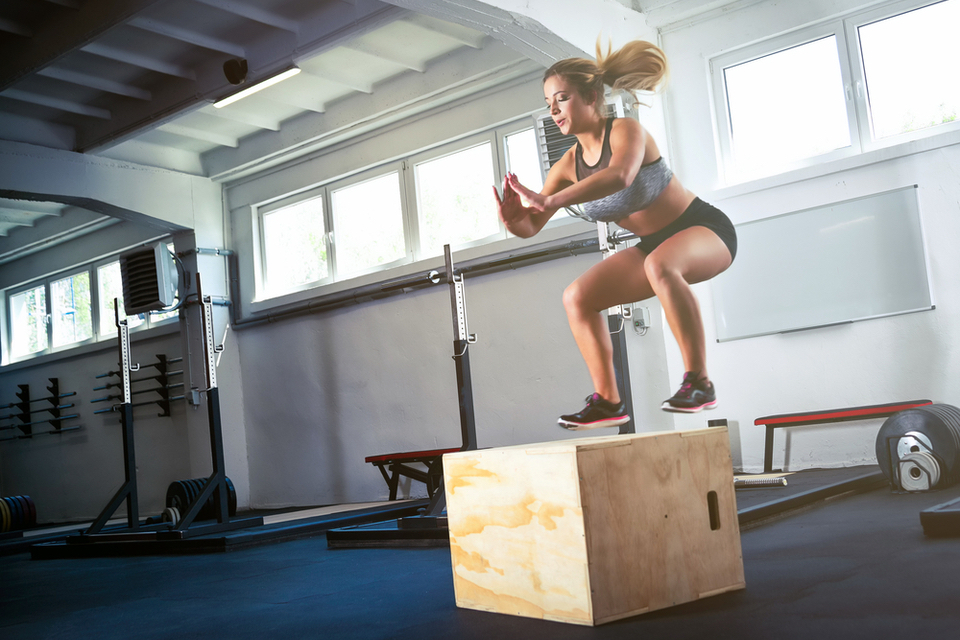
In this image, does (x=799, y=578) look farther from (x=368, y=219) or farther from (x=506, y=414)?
(x=368, y=219)

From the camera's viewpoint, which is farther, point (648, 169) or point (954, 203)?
point (954, 203)

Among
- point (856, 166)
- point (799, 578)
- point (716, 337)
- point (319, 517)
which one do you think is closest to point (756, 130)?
point (856, 166)

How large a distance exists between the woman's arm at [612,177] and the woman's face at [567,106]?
118mm

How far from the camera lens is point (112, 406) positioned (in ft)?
28.7

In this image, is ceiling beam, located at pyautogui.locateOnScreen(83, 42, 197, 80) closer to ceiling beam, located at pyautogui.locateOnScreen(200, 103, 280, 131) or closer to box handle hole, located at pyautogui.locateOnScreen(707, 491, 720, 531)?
ceiling beam, located at pyautogui.locateOnScreen(200, 103, 280, 131)

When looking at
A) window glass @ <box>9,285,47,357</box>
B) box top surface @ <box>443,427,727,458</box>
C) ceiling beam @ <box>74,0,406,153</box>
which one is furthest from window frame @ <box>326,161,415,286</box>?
window glass @ <box>9,285,47,357</box>

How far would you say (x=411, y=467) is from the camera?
6.59 m

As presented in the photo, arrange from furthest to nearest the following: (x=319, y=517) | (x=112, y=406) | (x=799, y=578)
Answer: (x=112, y=406) → (x=319, y=517) → (x=799, y=578)

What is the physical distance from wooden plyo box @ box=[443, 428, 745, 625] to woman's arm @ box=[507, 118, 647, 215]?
54.4 inches

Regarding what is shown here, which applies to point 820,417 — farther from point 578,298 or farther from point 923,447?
point 578,298

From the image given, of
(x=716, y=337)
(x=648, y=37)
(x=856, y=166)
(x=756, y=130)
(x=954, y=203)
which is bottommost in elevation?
(x=716, y=337)

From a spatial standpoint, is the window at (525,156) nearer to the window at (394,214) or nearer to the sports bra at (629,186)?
the window at (394,214)

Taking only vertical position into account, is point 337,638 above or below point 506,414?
below

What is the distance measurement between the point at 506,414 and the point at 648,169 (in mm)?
3109
